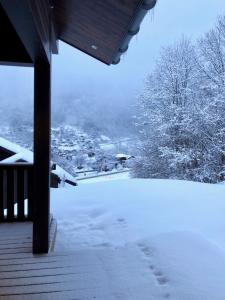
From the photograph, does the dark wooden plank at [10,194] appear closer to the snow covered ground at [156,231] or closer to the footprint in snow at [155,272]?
the snow covered ground at [156,231]

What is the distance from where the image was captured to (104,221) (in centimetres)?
426

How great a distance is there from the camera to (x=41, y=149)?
3.08 m

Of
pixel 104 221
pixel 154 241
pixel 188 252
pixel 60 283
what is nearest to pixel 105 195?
pixel 104 221

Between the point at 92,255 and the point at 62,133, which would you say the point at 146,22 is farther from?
the point at 62,133

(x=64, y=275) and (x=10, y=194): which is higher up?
(x=10, y=194)

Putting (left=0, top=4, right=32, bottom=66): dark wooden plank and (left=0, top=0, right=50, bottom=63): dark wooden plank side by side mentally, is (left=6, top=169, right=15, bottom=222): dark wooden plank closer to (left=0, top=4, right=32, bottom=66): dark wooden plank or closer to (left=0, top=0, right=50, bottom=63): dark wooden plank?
(left=0, top=4, right=32, bottom=66): dark wooden plank

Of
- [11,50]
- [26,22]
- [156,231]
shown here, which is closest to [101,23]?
[11,50]

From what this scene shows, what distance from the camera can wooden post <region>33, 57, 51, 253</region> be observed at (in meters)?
3.05

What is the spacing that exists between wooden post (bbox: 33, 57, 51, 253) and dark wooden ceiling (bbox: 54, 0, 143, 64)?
0.60 meters

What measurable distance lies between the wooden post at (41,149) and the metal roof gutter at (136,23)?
81 cm

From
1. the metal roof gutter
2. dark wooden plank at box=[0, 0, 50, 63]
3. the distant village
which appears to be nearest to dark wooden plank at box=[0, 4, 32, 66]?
dark wooden plank at box=[0, 0, 50, 63]

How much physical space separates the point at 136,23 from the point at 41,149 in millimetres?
1408

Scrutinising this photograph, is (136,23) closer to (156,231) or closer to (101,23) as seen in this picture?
(101,23)

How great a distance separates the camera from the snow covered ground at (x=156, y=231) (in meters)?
2.41
